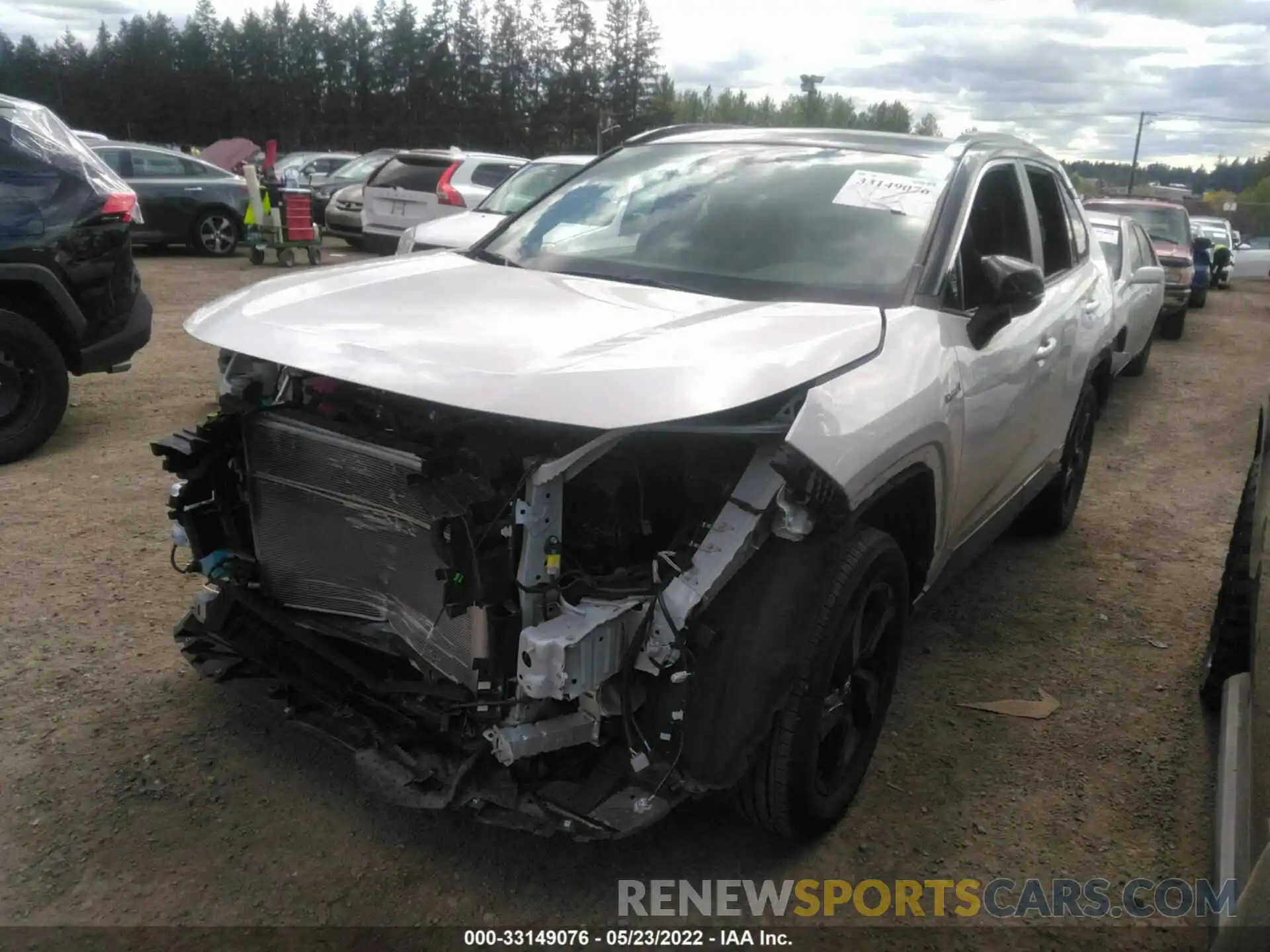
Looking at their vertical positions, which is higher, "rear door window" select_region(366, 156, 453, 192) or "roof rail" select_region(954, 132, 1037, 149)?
"roof rail" select_region(954, 132, 1037, 149)

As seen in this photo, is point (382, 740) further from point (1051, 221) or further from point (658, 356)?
point (1051, 221)

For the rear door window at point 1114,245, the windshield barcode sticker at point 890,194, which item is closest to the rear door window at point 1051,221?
the windshield barcode sticker at point 890,194

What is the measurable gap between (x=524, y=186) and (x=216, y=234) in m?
6.92

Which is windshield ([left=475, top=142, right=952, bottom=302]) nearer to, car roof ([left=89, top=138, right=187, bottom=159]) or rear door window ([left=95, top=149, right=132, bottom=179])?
rear door window ([left=95, top=149, right=132, bottom=179])

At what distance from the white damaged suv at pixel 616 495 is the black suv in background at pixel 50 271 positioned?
120 inches

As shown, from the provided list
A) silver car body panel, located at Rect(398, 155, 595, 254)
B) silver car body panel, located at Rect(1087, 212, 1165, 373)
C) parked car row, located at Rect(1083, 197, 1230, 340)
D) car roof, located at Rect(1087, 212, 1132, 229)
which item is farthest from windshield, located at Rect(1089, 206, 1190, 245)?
silver car body panel, located at Rect(398, 155, 595, 254)

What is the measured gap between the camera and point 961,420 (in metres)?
3.02

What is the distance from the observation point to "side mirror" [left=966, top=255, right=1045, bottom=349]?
2.96m

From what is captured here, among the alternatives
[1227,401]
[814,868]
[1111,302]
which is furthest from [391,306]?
[1227,401]

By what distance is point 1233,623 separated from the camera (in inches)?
129

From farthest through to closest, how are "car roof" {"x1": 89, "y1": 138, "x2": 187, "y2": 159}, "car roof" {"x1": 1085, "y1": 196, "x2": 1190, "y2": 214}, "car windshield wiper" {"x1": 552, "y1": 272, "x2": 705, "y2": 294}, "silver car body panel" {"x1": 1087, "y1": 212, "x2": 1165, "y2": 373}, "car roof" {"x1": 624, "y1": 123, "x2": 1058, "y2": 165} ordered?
1. "car roof" {"x1": 1085, "y1": 196, "x2": 1190, "y2": 214}
2. "car roof" {"x1": 89, "y1": 138, "x2": 187, "y2": 159}
3. "silver car body panel" {"x1": 1087, "y1": 212, "x2": 1165, "y2": 373}
4. "car roof" {"x1": 624, "y1": 123, "x2": 1058, "y2": 165}
5. "car windshield wiper" {"x1": 552, "y1": 272, "x2": 705, "y2": 294}

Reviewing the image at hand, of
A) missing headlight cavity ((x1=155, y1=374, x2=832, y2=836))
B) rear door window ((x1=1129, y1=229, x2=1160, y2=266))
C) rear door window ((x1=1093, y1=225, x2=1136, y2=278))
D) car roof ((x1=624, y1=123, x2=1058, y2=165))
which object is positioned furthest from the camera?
rear door window ((x1=1129, y1=229, x2=1160, y2=266))

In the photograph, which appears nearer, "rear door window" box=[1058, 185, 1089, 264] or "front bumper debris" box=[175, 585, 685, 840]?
"front bumper debris" box=[175, 585, 685, 840]

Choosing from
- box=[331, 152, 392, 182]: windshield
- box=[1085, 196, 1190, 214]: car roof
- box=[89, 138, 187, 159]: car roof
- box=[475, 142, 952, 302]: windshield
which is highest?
box=[89, 138, 187, 159]: car roof
